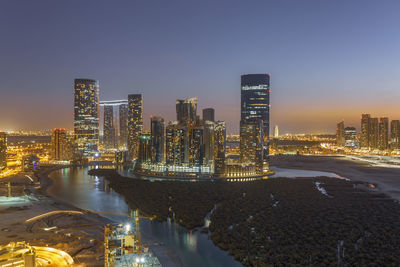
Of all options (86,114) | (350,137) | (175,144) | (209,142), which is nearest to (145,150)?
(175,144)

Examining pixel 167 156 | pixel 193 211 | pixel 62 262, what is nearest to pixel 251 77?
pixel 167 156

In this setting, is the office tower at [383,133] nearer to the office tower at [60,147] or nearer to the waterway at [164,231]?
the office tower at [60,147]

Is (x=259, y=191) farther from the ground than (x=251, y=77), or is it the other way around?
(x=251, y=77)

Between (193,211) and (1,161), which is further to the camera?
(1,161)

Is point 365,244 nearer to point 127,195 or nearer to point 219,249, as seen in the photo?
point 219,249

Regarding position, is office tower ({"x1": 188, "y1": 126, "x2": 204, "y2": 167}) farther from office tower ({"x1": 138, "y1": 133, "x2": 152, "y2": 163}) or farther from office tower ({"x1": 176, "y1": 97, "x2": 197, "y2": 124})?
office tower ({"x1": 138, "y1": 133, "x2": 152, "y2": 163})

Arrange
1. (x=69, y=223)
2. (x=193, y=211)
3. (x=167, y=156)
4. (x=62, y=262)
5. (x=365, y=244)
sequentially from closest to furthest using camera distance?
(x=62, y=262) < (x=365, y=244) < (x=69, y=223) < (x=193, y=211) < (x=167, y=156)

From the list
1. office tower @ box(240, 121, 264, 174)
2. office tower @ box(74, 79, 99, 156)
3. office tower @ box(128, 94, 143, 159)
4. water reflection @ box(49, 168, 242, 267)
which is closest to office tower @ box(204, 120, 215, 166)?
office tower @ box(240, 121, 264, 174)

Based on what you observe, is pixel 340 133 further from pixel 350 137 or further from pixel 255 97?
pixel 255 97
